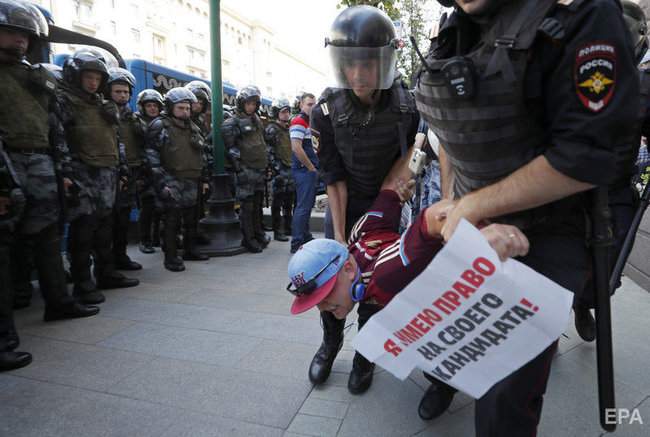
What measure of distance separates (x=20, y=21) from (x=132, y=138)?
99.2 inches

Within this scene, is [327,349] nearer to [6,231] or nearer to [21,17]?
[6,231]

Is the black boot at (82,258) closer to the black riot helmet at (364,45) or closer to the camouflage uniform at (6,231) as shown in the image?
the camouflage uniform at (6,231)

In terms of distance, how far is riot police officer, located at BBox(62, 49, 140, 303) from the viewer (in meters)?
3.75

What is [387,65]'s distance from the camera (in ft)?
6.67

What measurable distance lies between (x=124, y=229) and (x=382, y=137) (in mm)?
3884

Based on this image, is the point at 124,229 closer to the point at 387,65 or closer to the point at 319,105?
the point at 319,105

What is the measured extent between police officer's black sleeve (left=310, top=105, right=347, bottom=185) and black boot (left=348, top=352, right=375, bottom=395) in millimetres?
955

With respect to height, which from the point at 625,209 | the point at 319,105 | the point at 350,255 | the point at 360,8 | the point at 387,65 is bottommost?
the point at 350,255

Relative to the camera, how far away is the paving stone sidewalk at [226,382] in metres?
1.96

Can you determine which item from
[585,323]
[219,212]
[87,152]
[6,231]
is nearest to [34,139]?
[6,231]

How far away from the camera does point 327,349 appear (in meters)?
2.38

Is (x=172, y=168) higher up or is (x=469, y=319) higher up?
(x=172, y=168)

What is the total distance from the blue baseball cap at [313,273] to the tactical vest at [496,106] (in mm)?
704

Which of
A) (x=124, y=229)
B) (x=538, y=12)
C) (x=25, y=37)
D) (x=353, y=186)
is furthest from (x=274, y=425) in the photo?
(x=124, y=229)
